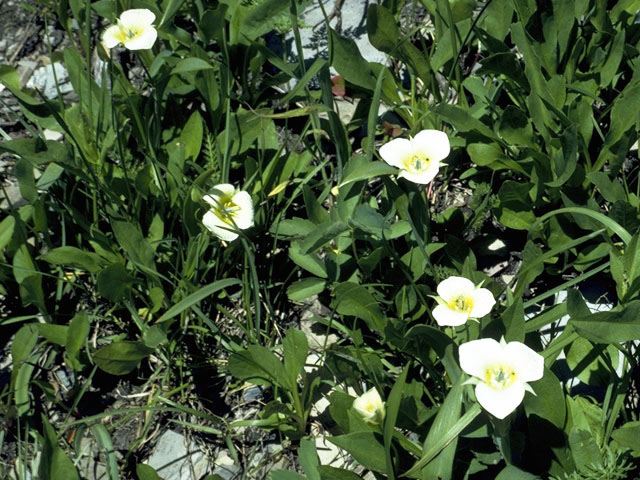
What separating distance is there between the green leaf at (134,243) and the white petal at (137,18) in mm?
603

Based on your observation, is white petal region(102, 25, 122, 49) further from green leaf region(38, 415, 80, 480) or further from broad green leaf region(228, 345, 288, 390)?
green leaf region(38, 415, 80, 480)

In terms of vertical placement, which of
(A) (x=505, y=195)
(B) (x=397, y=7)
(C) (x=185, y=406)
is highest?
(B) (x=397, y=7)

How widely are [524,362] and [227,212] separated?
0.89 m

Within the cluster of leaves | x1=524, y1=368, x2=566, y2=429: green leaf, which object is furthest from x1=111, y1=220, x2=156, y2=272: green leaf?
x1=524, y1=368, x2=566, y2=429: green leaf

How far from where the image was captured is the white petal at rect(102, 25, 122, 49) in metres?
2.24

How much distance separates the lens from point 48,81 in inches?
113

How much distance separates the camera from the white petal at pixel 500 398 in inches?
60.7

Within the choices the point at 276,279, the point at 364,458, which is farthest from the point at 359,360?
the point at 276,279

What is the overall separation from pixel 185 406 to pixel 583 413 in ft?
3.40

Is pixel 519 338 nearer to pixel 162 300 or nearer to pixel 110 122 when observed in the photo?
pixel 162 300

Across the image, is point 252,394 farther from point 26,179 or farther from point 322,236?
point 26,179

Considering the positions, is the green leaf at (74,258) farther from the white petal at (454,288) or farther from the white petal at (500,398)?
the white petal at (500,398)

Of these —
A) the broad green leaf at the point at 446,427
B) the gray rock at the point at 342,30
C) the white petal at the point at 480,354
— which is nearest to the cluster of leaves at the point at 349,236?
the broad green leaf at the point at 446,427

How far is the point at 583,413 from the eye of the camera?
1.88 metres
